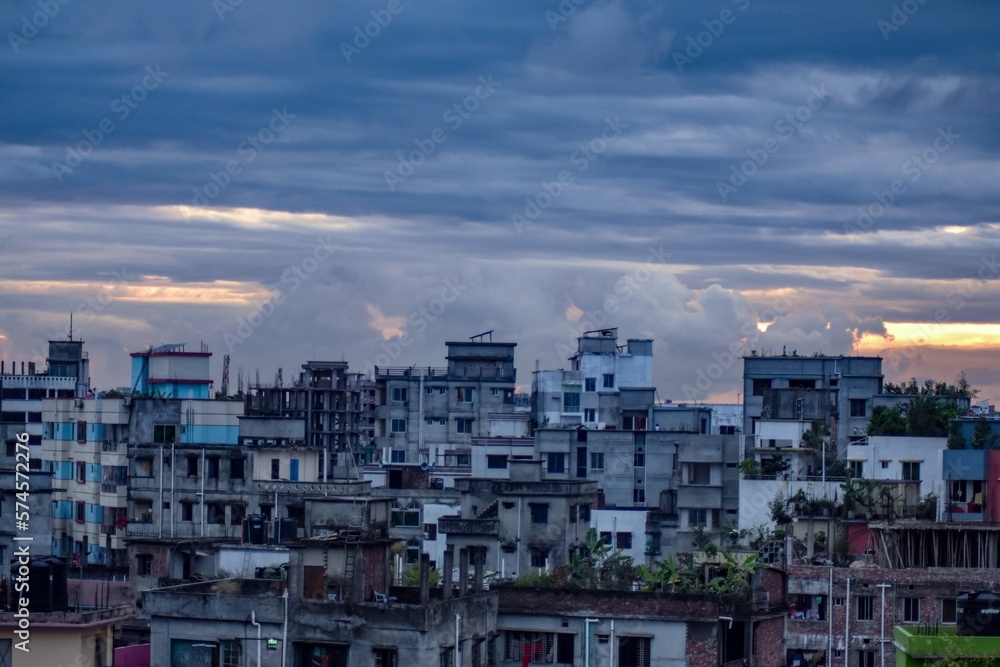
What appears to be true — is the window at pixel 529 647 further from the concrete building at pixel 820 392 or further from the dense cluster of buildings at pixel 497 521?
the concrete building at pixel 820 392

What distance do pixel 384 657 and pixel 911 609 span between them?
19.6 meters

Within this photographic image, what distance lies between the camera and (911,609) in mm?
57438

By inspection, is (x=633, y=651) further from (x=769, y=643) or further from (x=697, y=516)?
(x=697, y=516)

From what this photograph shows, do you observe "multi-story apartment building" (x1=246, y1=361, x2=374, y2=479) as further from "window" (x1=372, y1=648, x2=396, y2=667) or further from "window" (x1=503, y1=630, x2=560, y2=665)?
"window" (x1=372, y1=648, x2=396, y2=667)

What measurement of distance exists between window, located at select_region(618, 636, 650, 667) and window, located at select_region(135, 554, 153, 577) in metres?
24.0

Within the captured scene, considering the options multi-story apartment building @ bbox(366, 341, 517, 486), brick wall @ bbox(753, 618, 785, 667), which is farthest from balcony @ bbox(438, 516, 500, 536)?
multi-story apartment building @ bbox(366, 341, 517, 486)

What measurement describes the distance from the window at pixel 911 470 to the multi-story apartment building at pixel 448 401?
1532 inches

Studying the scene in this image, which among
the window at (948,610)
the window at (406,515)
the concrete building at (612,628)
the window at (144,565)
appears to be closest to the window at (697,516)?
the window at (406,515)

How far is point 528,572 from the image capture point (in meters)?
74.7

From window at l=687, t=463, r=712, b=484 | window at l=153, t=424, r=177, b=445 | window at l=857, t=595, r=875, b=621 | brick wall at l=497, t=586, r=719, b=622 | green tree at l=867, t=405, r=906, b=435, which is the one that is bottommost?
window at l=857, t=595, r=875, b=621

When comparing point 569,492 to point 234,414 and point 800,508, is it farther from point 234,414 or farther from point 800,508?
point 234,414

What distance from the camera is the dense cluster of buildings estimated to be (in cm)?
4812

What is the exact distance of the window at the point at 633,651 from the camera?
5109 cm

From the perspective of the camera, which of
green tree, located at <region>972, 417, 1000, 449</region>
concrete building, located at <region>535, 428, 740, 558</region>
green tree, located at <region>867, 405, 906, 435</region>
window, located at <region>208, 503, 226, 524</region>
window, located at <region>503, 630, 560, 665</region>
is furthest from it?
concrete building, located at <region>535, 428, 740, 558</region>
